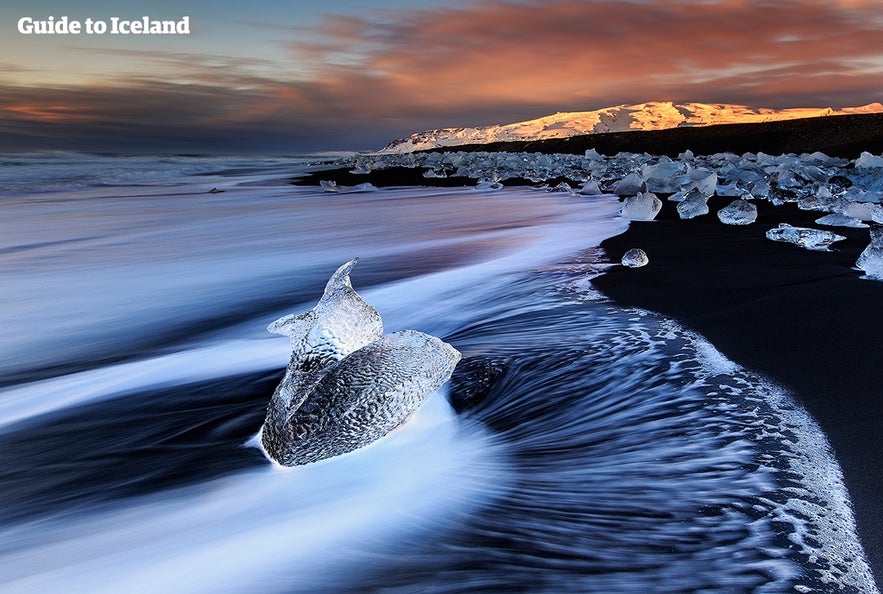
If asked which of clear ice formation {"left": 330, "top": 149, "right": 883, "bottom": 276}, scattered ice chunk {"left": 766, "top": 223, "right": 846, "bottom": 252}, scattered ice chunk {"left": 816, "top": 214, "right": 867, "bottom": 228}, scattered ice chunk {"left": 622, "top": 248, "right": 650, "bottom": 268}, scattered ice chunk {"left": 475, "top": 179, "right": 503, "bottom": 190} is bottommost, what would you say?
scattered ice chunk {"left": 622, "top": 248, "right": 650, "bottom": 268}

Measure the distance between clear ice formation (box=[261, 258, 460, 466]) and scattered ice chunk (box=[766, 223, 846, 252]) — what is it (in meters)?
2.97

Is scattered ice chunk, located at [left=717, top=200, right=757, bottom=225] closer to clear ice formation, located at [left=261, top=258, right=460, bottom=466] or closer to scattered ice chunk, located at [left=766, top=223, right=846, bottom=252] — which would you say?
scattered ice chunk, located at [left=766, top=223, right=846, bottom=252]

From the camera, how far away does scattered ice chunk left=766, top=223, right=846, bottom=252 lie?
12.8 ft

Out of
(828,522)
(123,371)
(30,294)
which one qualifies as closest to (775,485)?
(828,522)

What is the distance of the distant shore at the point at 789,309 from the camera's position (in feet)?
4.91

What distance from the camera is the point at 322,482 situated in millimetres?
1598

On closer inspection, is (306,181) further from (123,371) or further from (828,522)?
(828,522)

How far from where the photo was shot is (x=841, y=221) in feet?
16.2

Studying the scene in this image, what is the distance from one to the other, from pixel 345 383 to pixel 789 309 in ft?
6.30

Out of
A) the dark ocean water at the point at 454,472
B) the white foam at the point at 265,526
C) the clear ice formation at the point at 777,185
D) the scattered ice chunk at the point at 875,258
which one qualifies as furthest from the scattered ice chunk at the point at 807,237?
the white foam at the point at 265,526

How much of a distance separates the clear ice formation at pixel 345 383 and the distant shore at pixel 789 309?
1060mm

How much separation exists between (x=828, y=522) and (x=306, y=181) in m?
17.6

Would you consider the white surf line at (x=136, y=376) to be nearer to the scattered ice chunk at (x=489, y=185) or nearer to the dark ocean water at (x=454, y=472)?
the dark ocean water at (x=454, y=472)

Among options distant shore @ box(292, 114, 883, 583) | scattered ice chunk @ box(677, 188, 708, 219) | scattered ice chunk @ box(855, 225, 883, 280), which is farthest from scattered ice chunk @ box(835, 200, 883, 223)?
scattered ice chunk @ box(855, 225, 883, 280)
